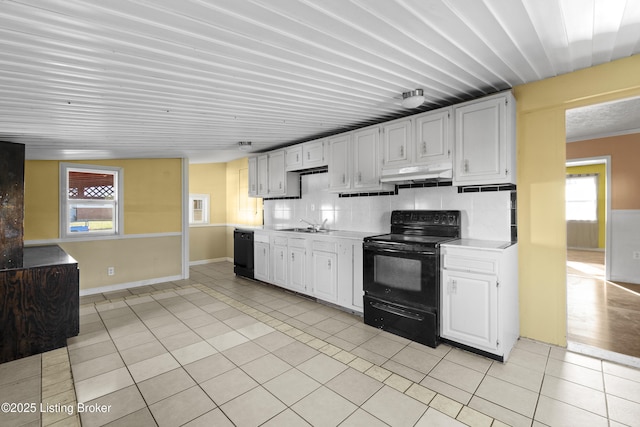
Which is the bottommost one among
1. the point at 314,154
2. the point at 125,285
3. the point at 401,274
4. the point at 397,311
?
the point at 125,285

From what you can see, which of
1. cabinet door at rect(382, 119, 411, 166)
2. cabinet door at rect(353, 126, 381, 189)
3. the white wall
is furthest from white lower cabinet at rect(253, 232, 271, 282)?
the white wall

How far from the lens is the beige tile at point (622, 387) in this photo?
210cm

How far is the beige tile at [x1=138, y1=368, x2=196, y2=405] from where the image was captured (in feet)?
7.04

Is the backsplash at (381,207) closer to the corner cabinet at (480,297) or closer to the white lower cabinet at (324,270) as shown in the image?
the corner cabinet at (480,297)

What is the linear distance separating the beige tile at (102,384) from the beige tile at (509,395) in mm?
2730

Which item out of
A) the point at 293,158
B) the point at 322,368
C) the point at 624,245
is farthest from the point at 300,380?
the point at 624,245

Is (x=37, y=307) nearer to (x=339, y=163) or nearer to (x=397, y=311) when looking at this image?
(x=397, y=311)

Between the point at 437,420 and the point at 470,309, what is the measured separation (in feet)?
3.71

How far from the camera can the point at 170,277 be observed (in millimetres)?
5543

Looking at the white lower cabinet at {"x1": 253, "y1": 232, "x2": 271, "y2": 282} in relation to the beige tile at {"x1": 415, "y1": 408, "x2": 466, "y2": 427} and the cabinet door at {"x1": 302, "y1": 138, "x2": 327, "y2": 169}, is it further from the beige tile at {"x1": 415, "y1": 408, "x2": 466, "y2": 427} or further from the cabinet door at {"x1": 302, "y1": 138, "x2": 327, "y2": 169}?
the beige tile at {"x1": 415, "y1": 408, "x2": 466, "y2": 427}

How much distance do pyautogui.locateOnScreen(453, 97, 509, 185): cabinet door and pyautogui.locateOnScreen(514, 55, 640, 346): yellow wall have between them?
39cm

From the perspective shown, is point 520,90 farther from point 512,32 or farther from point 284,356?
point 284,356

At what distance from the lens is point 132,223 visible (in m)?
5.18

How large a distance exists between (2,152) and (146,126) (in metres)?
1.55
